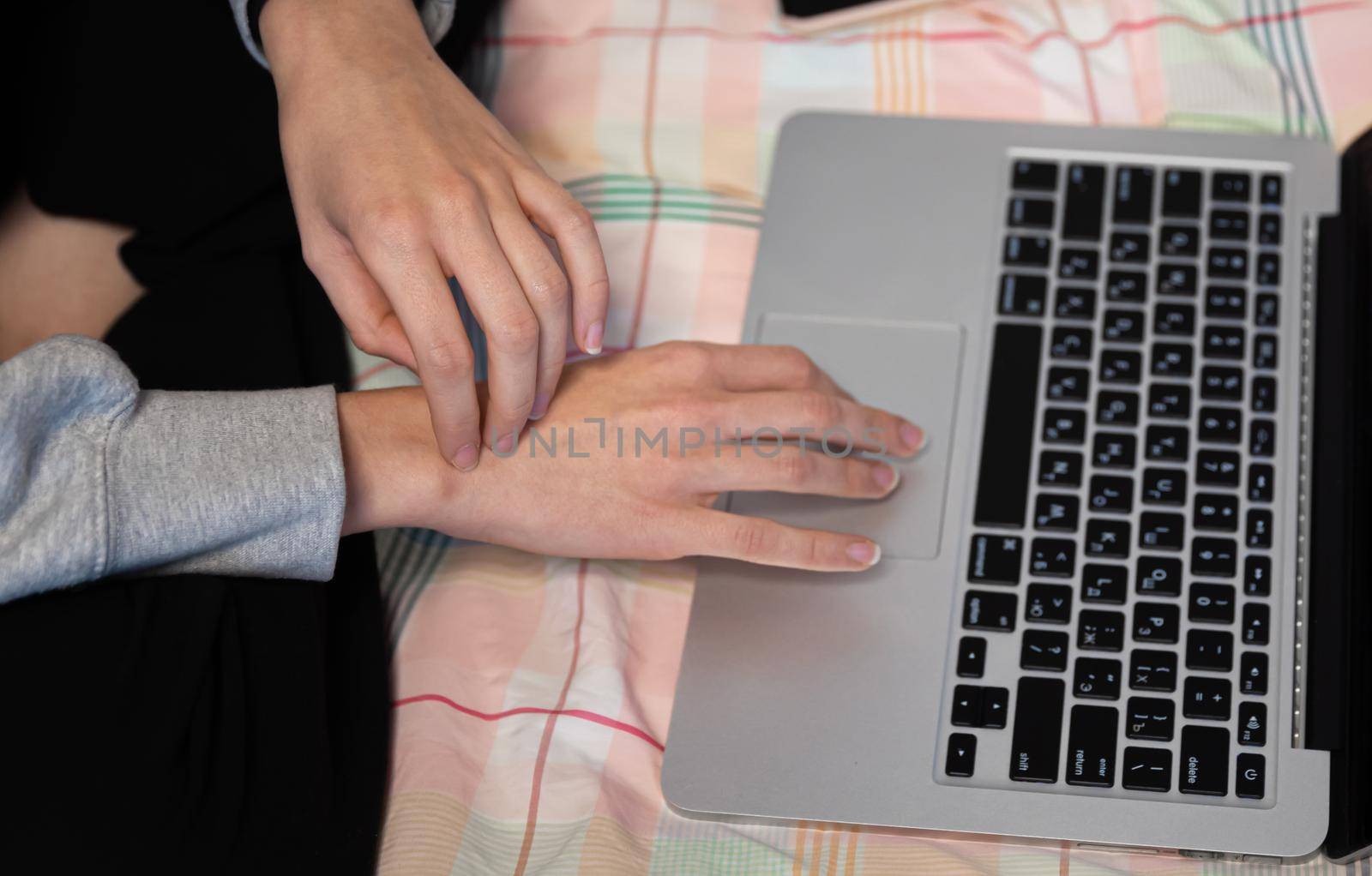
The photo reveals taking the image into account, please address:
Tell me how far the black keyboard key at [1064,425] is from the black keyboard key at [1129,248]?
13 cm

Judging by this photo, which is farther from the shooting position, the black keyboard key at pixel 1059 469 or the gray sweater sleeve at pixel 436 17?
the gray sweater sleeve at pixel 436 17

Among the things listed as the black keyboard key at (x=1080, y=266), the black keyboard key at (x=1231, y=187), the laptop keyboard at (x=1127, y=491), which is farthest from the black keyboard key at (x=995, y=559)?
the black keyboard key at (x=1231, y=187)

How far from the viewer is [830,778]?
69cm

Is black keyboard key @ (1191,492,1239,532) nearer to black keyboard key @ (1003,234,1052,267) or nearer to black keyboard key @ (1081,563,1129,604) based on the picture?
black keyboard key @ (1081,563,1129,604)

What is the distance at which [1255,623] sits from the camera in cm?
71

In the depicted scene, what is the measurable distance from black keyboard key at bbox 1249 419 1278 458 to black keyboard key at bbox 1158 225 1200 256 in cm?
14

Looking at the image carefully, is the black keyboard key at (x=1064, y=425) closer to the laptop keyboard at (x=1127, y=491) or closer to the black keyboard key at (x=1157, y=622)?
the laptop keyboard at (x=1127, y=491)

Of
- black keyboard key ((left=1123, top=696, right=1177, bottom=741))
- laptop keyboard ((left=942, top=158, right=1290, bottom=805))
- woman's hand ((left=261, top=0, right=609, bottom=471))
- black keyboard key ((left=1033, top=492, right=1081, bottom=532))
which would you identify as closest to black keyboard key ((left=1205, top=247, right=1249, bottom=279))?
laptop keyboard ((left=942, top=158, right=1290, bottom=805))

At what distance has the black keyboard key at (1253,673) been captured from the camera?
690 mm

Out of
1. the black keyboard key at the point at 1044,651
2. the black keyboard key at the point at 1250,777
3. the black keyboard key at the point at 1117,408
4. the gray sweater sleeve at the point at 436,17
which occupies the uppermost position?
A: the gray sweater sleeve at the point at 436,17

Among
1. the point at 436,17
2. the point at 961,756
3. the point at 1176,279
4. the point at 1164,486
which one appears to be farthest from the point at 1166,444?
the point at 436,17

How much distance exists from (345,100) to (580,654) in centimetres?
35

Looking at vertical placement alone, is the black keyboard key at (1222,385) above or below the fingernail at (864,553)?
above

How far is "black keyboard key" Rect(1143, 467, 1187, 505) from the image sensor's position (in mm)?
755
